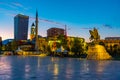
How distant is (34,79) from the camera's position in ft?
84.6

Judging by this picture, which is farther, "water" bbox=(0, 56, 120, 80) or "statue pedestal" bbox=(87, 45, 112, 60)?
"statue pedestal" bbox=(87, 45, 112, 60)

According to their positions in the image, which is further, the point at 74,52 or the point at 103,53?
the point at 74,52

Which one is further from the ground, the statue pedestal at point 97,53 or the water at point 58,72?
the statue pedestal at point 97,53

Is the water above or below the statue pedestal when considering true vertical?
below

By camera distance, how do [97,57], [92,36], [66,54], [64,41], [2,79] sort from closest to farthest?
[2,79]
[97,57]
[92,36]
[66,54]
[64,41]

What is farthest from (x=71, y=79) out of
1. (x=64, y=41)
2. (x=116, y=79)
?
(x=64, y=41)

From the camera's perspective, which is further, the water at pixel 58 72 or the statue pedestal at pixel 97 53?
the statue pedestal at pixel 97 53

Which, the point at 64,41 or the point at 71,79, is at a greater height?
the point at 64,41

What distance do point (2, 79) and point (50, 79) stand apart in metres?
3.91

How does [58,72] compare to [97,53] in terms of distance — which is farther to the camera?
[97,53]

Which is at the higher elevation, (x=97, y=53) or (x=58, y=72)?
(x=97, y=53)

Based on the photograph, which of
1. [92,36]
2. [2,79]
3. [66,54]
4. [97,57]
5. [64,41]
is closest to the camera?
[2,79]

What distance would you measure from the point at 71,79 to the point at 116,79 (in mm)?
3824

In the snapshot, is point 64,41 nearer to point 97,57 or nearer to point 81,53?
point 81,53
